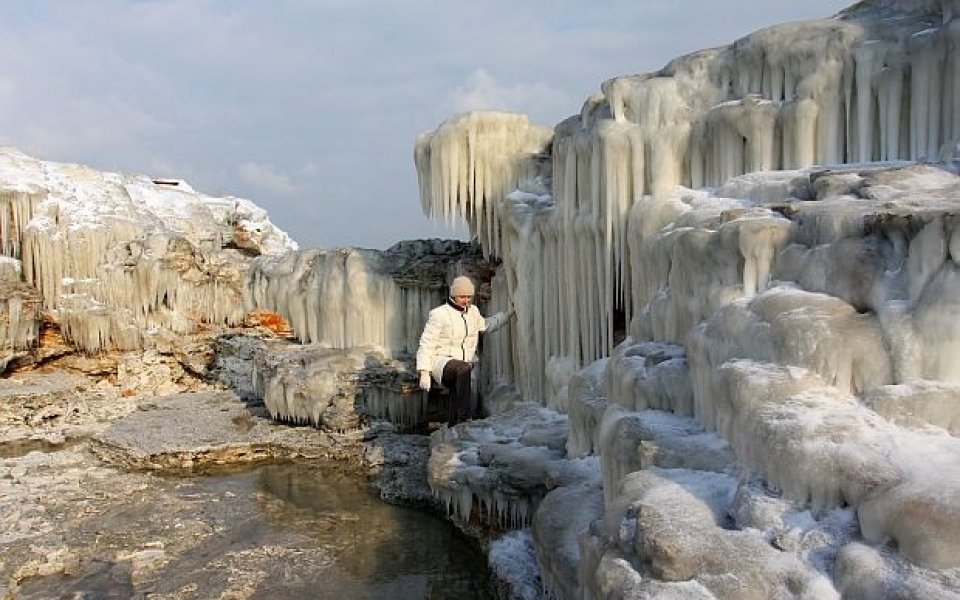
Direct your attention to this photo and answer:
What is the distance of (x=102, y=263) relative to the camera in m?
13.3

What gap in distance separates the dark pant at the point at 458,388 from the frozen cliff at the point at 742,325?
0.57 m

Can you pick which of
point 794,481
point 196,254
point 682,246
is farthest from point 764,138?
point 196,254

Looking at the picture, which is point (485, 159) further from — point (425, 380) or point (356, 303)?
point (425, 380)

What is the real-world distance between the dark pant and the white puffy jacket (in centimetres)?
10

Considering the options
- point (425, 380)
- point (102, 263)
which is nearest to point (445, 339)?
point (425, 380)

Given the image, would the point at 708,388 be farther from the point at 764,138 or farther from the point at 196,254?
the point at 196,254

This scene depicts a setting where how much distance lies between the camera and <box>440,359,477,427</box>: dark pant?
7.90 m

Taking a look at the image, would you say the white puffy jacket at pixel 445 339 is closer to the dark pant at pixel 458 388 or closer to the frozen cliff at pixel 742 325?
the dark pant at pixel 458 388

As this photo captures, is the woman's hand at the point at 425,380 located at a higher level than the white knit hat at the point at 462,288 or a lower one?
lower

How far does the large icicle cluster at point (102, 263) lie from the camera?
12914mm

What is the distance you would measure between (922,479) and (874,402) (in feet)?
1.96

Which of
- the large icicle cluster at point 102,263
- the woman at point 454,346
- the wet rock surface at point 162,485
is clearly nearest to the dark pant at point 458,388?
the woman at point 454,346

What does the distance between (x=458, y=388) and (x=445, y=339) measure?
23.0 inches

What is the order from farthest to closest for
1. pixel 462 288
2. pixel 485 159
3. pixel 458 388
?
pixel 485 159 → pixel 458 388 → pixel 462 288
